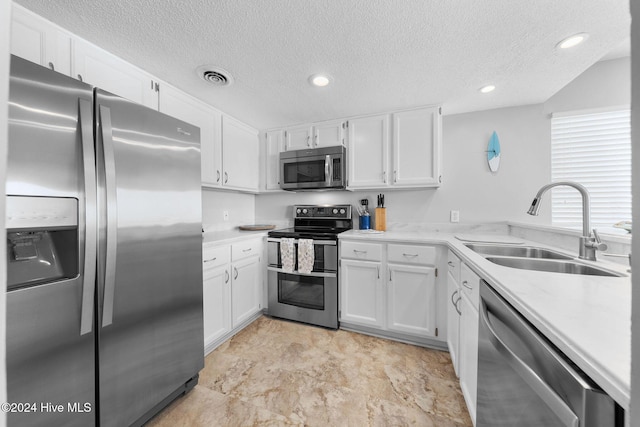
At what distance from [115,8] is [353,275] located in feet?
7.77

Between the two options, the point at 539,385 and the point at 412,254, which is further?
the point at 412,254

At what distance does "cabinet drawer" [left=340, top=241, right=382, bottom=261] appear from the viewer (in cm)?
220

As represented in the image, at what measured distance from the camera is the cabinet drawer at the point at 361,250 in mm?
2197

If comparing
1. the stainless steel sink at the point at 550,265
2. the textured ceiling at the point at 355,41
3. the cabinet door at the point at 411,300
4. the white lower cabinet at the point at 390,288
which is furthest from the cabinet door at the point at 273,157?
the stainless steel sink at the point at 550,265

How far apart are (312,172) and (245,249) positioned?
1.06 m

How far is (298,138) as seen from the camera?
2.76 meters

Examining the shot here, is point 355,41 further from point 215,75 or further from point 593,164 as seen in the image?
point 593,164

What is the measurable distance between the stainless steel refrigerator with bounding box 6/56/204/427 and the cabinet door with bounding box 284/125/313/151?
4.74ft

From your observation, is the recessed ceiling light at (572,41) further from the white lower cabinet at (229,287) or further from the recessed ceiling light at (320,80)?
the white lower cabinet at (229,287)

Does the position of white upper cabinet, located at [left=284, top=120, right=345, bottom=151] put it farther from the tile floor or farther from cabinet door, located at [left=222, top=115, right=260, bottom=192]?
the tile floor

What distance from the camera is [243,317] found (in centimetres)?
229

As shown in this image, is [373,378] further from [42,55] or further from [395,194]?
[42,55]

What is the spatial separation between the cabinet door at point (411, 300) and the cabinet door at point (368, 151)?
2.97ft

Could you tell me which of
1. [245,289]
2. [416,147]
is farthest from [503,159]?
[245,289]
